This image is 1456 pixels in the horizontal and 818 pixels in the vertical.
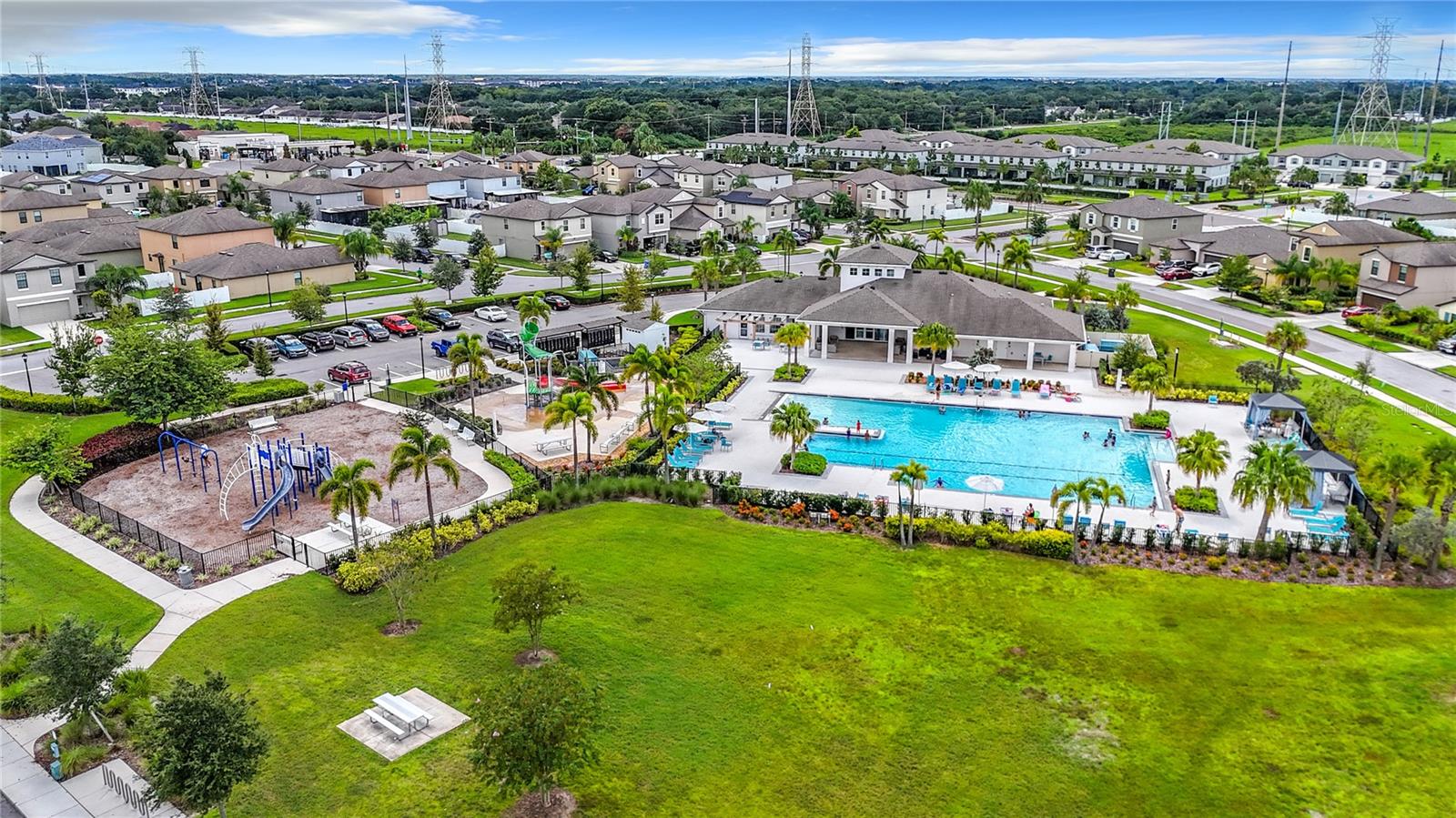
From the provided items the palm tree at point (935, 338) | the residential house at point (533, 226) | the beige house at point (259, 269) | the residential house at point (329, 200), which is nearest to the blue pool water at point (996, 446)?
the palm tree at point (935, 338)

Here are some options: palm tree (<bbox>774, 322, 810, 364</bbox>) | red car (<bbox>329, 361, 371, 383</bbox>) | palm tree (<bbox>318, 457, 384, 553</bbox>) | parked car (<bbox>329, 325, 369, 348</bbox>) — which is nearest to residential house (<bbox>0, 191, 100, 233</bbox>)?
parked car (<bbox>329, 325, 369, 348</bbox>)

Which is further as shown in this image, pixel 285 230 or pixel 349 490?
pixel 285 230

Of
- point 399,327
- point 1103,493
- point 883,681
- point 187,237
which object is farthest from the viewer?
point 187,237

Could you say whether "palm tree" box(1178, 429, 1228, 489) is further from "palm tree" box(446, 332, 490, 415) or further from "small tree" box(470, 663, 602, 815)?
"palm tree" box(446, 332, 490, 415)

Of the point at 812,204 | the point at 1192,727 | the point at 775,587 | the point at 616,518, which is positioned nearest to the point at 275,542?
the point at 616,518

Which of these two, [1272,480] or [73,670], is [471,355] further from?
[1272,480]

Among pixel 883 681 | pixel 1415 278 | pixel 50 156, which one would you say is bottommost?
pixel 883 681

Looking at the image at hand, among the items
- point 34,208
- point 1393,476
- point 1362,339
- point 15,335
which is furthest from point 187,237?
point 1362,339
